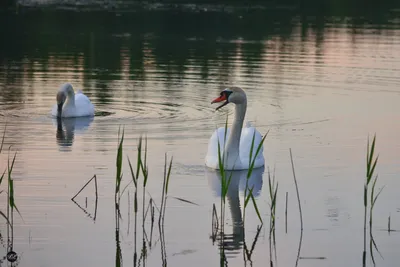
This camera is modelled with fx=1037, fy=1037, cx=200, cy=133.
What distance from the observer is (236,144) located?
49.2 feet

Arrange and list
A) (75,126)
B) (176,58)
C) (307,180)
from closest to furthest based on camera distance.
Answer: (307,180)
(75,126)
(176,58)

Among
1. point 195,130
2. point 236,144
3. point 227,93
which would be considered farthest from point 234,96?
point 195,130

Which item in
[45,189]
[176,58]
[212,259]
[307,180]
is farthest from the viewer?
[176,58]

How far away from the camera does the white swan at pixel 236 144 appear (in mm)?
14898

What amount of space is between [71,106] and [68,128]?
4.71 ft

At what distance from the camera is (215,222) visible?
1159 cm

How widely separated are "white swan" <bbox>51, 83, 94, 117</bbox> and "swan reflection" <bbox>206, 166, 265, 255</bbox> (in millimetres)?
6069

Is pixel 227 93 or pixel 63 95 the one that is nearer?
pixel 227 93

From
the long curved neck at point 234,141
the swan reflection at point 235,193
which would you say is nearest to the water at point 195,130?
the swan reflection at point 235,193

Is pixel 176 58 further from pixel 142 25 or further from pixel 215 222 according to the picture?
pixel 215 222

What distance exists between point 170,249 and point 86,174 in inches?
160

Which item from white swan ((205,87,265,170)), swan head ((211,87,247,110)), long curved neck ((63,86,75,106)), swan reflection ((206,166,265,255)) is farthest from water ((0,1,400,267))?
swan head ((211,87,247,110))

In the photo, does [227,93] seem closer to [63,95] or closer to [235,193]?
[235,193]

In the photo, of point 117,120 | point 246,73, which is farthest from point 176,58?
point 117,120
